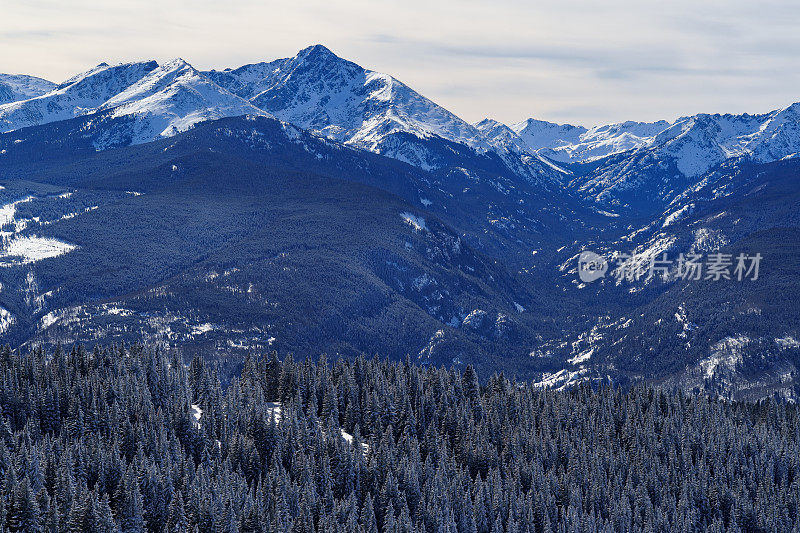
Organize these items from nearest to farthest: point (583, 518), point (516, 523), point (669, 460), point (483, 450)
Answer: point (516, 523), point (583, 518), point (483, 450), point (669, 460)

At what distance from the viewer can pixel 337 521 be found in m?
141

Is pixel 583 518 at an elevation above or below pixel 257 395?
below

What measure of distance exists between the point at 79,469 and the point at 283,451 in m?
39.4

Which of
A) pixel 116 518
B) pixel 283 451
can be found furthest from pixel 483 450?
pixel 116 518

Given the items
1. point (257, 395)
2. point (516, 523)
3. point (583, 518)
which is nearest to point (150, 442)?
point (257, 395)

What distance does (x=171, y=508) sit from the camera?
134125 mm

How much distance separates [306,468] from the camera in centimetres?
15725

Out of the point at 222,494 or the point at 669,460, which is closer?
the point at 222,494

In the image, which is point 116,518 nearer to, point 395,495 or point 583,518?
point 395,495

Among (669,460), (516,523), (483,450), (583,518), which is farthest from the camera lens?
(669,460)

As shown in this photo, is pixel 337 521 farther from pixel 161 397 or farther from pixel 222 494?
pixel 161 397

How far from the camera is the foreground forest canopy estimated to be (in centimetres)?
13725

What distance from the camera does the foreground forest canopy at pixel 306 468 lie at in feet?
450

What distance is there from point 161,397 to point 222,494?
167ft
